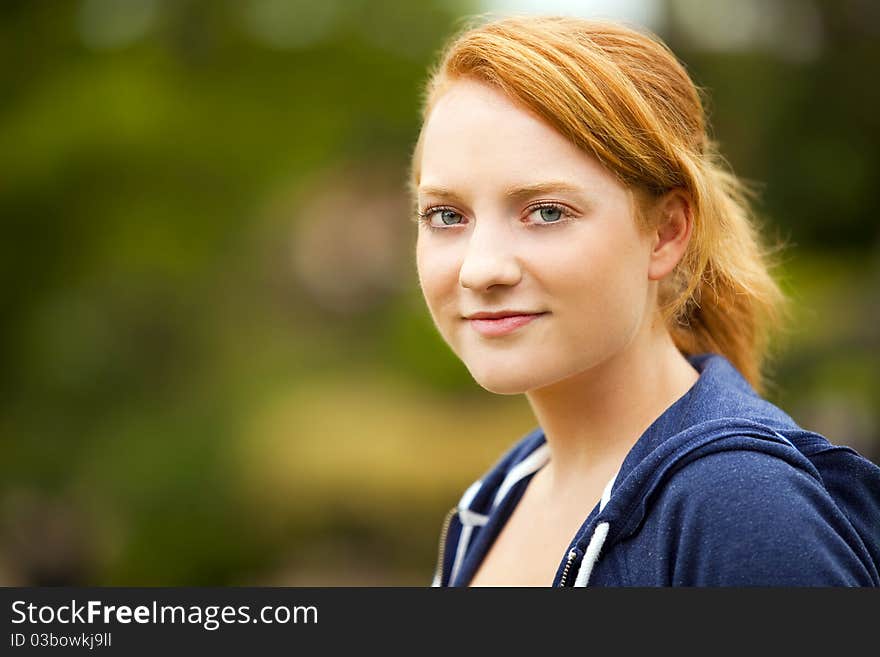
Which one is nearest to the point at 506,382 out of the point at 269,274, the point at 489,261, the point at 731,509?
the point at 489,261

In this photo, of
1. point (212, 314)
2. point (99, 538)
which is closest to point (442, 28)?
point (212, 314)

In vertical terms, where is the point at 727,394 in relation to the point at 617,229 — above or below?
below

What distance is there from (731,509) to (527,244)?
466mm

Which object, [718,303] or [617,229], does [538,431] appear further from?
[617,229]

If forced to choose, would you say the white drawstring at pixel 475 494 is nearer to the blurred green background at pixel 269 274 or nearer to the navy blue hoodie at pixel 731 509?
the navy blue hoodie at pixel 731 509

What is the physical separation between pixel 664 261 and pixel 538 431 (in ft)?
1.68

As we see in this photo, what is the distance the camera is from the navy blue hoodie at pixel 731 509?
1.18 m

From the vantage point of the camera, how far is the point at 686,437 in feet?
4.31

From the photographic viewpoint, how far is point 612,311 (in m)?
1.47

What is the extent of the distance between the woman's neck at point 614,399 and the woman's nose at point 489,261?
25 cm

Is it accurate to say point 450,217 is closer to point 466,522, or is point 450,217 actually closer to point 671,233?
point 671,233

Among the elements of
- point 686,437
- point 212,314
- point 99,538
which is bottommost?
point 686,437

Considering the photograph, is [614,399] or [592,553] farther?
[614,399]

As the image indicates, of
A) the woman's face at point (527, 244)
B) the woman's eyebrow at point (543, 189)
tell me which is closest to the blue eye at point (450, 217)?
the woman's face at point (527, 244)
